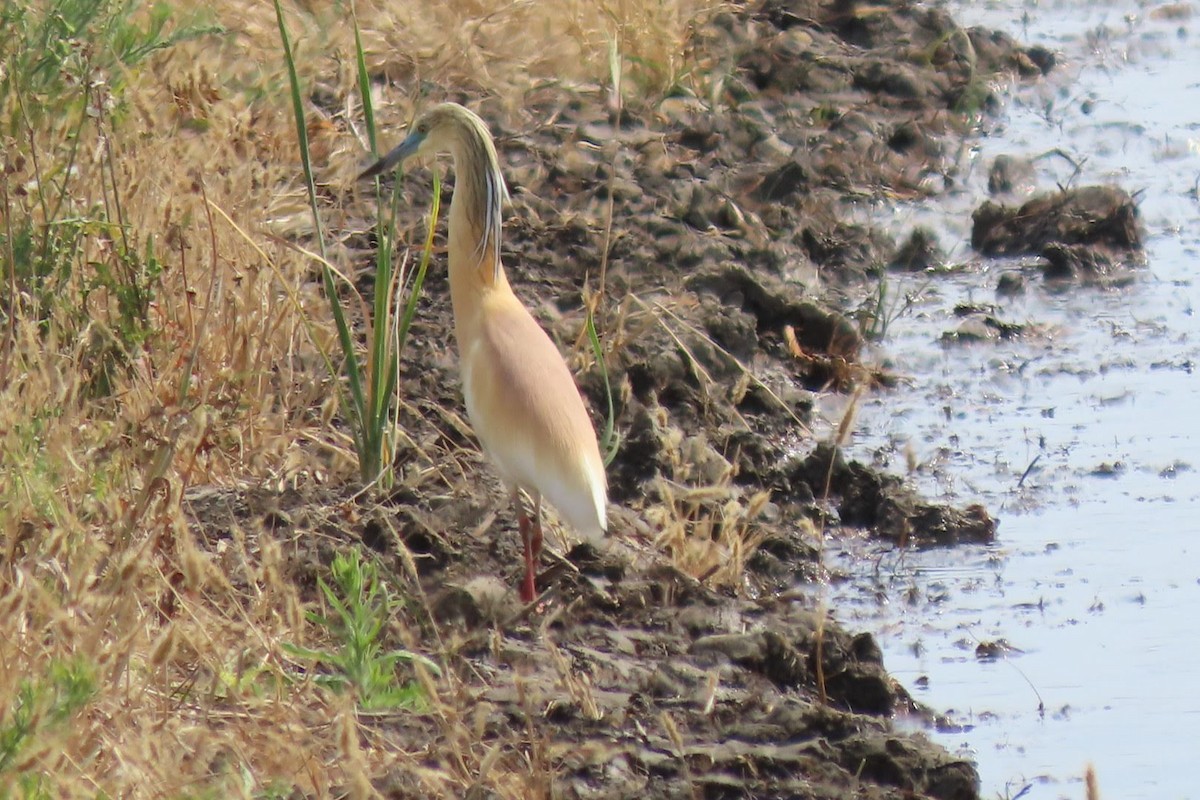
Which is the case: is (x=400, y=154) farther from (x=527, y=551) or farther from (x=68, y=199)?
(x=527, y=551)

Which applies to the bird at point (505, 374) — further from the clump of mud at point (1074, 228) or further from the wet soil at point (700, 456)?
the clump of mud at point (1074, 228)

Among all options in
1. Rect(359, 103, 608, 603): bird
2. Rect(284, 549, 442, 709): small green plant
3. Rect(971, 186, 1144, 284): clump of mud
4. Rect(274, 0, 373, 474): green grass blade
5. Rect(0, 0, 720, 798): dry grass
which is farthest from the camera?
Rect(971, 186, 1144, 284): clump of mud

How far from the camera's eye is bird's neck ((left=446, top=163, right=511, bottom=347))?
16.7ft

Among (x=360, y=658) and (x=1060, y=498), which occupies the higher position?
(x=360, y=658)

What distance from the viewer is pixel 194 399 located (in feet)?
17.4

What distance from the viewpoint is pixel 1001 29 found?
421 inches

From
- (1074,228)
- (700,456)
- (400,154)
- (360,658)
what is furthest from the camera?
(1074,228)

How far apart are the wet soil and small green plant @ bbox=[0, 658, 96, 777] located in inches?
27.1

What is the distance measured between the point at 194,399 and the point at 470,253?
819 millimetres

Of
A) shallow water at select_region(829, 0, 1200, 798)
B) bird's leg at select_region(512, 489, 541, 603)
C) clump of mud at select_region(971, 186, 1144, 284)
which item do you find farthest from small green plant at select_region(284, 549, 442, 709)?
clump of mud at select_region(971, 186, 1144, 284)

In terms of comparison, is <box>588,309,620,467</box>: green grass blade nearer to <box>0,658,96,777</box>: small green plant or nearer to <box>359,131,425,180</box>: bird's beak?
<box>359,131,425,180</box>: bird's beak

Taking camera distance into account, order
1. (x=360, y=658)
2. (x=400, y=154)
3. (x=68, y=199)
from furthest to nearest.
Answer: (x=68, y=199) < (x=400, y=154) < (x=360, y=658)

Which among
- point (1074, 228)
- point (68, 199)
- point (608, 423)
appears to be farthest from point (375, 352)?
point (1074, 228)

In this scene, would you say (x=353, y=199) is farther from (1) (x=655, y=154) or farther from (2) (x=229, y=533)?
(2) (x=229, y=533)
